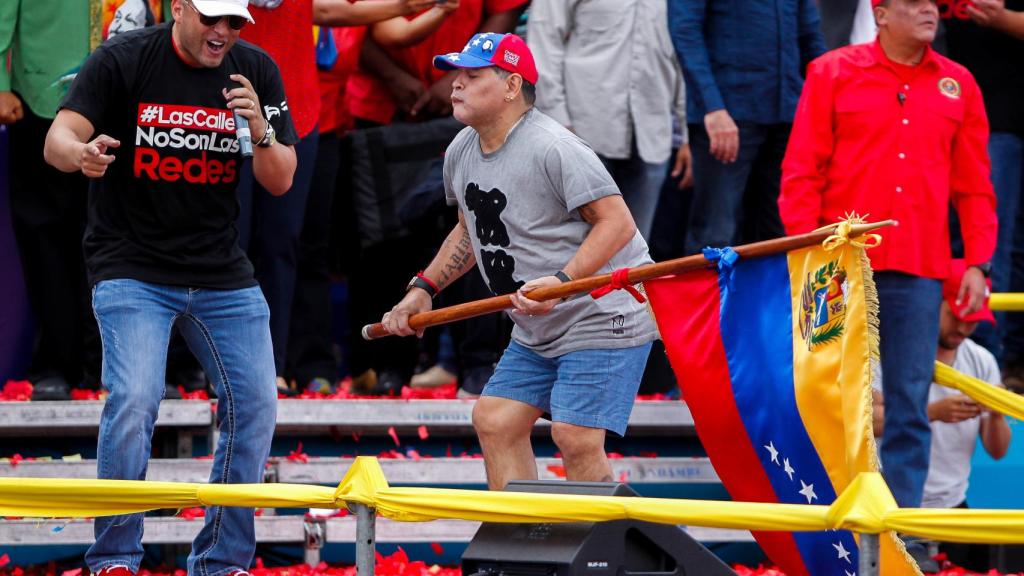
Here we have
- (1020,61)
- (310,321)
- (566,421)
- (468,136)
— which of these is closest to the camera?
(566,421)

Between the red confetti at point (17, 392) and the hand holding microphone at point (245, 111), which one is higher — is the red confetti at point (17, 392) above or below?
below

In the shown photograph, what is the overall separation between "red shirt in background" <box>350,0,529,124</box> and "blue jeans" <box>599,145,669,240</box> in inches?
39.8

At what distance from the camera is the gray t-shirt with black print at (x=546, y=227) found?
606 cm

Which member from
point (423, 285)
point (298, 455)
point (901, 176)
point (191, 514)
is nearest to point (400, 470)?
point (298, 455)

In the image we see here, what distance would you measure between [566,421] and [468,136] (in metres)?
1.19

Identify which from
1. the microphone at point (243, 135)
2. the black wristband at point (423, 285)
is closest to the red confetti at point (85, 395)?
the black wristband at point (423, 285)

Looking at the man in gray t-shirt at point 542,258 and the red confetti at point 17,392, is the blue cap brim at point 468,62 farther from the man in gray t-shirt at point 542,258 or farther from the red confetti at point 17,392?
the red confetti at point 17,392

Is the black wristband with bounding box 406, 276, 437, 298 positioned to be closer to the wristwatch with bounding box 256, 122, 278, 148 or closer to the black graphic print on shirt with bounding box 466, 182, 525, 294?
the black graphic print on shirt with bounding box 466, 182, 525, 294

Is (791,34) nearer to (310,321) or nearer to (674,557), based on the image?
(310,321)

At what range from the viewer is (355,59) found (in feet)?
27.8

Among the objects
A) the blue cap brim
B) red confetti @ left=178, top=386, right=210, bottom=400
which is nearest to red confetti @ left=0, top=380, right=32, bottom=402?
red confetti @ left=178, top=386, right=210, bottom=400

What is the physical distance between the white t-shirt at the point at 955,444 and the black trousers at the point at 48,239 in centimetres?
408

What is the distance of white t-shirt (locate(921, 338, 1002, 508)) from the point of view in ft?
26.3

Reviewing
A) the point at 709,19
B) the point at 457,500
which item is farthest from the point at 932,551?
the point at 457,500
